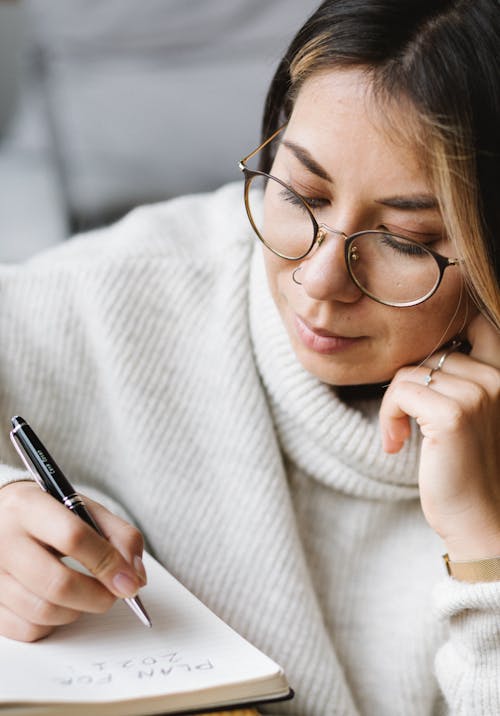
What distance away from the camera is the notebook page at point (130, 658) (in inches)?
28.8

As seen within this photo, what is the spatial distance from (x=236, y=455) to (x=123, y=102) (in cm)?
102

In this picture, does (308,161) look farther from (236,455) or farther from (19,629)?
(19,629)

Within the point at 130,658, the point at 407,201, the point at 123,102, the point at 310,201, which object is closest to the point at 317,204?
the point at 310,201

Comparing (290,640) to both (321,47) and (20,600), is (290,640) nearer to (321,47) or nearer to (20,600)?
(20,600)

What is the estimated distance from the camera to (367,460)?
1.15 metres

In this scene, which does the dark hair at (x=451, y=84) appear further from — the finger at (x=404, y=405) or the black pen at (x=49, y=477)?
the black pen at (x=49, y=477)

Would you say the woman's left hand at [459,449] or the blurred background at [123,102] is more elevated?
the blurred background at [123,102]

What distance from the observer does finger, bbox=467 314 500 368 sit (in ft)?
3.50

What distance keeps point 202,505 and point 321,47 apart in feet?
2.02

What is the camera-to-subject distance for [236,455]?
120 cm

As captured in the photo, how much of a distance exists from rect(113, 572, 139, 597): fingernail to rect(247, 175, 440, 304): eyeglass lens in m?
0.40

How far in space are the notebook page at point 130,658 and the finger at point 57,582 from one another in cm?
4

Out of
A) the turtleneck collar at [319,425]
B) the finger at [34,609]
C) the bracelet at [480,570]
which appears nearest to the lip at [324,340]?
the turtleneck collar at [319,425]

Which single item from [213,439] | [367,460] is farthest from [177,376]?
[367,460]
